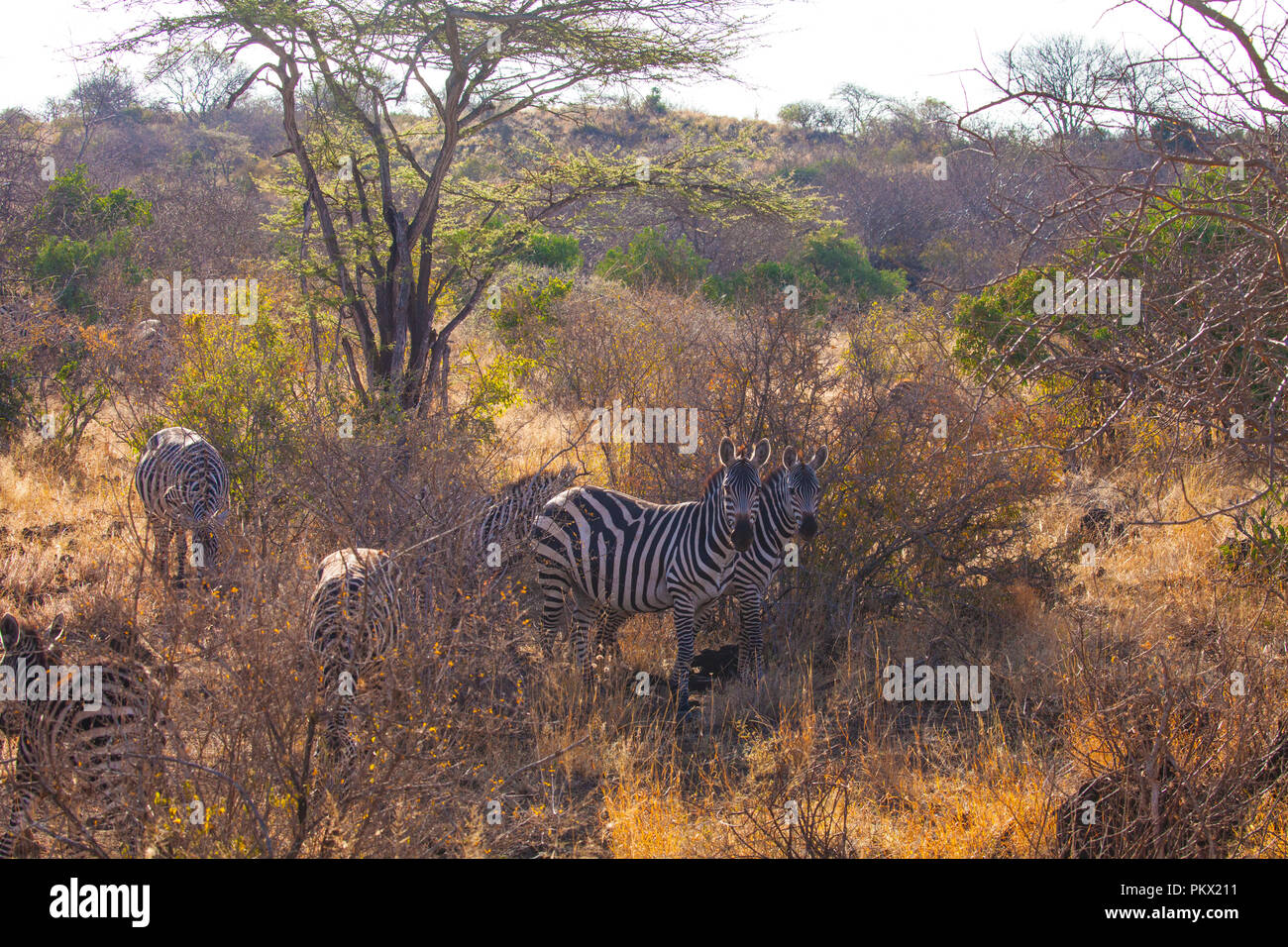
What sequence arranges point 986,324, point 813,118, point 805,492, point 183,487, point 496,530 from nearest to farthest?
1. point 805,492
2. point 496,530
3. point 183,487
4. point 986,324
5. point 813,118

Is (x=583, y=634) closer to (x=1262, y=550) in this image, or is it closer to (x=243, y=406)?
(x=243, y=406)

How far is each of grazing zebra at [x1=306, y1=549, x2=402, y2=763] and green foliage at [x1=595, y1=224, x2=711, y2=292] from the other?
14647 mm

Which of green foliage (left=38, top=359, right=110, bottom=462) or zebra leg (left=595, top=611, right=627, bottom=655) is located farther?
green foliage (left=38, top=359, right=110, bottom=462)

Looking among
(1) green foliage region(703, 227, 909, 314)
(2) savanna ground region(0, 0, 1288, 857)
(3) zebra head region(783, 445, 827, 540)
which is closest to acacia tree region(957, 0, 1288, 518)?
(2) savanna ground region(0, 0, 1288, 857)

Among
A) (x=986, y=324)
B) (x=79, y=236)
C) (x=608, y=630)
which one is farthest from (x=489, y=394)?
(x=79, y=236)

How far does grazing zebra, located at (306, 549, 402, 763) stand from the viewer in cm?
353

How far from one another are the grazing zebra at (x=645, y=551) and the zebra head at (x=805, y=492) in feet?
→ 0.71

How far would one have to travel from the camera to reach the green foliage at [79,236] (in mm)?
14414

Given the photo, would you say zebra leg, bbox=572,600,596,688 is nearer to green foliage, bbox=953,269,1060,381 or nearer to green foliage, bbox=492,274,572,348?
green foliage, bbox=953,269,1060,381

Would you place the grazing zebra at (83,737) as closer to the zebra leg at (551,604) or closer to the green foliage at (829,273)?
the zebra leg at (551,604)

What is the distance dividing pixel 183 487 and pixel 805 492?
4537 millimetres

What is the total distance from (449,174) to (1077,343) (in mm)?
7090

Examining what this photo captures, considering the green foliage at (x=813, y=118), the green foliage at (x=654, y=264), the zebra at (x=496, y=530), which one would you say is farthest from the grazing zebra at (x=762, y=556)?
the green foliage at (x=813, y=118)

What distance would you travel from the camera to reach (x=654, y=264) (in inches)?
764
